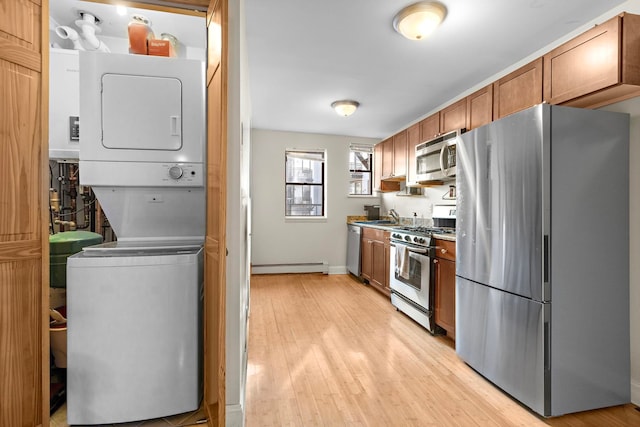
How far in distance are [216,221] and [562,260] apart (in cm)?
194

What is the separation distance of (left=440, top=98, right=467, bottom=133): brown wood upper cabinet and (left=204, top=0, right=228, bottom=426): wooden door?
2516mm

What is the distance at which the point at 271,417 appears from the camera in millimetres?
1741

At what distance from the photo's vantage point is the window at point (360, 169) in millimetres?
5832

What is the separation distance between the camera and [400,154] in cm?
452

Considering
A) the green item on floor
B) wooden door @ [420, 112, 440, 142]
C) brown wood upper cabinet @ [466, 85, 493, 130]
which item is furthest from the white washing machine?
wooden door @ [420, 112, 440, 142]

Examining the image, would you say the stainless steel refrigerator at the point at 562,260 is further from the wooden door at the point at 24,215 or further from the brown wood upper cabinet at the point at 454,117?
the wooden door at the point at 24,215

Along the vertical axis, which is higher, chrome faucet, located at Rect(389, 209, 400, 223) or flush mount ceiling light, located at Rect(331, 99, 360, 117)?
flush mount ceiling light, located at Rect(331, 99, 360, 117)

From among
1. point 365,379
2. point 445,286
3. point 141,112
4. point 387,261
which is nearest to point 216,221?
point 141,112

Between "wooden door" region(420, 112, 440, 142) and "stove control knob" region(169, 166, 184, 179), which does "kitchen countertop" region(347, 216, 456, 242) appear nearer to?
"wooden door" region(420, 112, 440, 142)

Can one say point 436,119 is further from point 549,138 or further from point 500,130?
point 549,138

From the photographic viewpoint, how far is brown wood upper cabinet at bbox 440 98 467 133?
123 inches

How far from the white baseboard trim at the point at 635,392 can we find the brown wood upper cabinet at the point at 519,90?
6.36 feet

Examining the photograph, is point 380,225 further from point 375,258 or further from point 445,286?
point 445,286

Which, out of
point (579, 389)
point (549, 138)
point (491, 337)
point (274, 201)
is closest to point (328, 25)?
point (549, 138)
